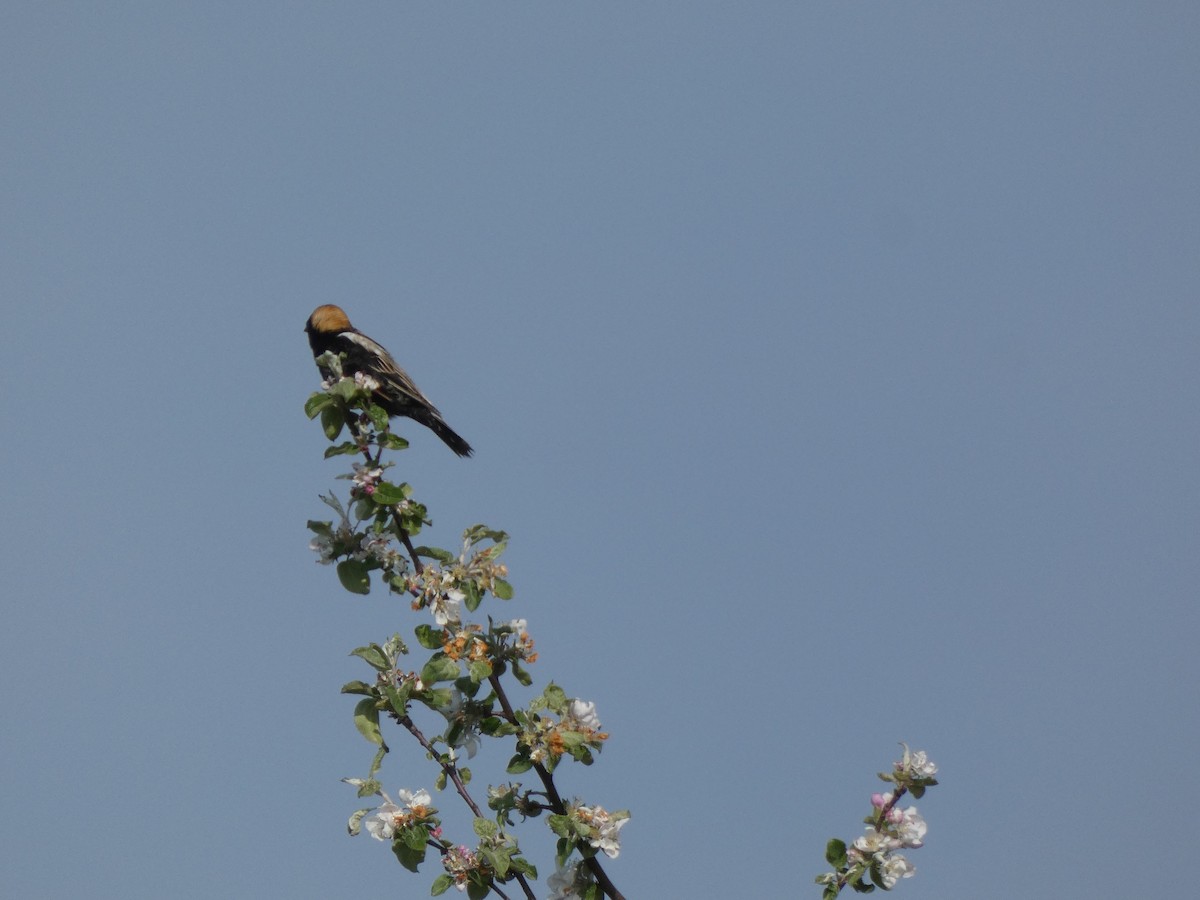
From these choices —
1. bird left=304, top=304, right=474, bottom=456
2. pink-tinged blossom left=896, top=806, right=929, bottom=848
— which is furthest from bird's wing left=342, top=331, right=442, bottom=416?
pink-tinged blossom left=896, top=806, right=929, bottom=848

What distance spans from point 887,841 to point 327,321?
6.76 metres

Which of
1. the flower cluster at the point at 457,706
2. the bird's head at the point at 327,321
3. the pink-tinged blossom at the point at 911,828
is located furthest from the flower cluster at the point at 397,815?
the bird's head at the point at 327,321

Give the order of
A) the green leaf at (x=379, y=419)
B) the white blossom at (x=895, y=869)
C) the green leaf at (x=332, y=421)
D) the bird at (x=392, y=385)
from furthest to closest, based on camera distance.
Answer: the bird at (x=392, y=385) → the green leaf at (x=332, y=421) → the green leaf at (x=379, y=419) → the white blossom at (x=895, y=869)

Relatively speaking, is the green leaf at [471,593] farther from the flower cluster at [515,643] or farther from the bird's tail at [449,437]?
the bird's tail at [449,437]

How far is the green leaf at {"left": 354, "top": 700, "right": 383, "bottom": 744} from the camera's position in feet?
14.2

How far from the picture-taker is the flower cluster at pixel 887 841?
393 cm

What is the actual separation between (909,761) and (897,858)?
32 centimetres

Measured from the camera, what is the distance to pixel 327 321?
9438mm

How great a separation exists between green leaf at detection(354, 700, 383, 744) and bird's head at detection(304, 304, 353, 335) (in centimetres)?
540

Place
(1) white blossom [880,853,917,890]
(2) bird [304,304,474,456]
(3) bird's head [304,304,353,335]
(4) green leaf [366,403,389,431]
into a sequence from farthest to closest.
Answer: (3) bird's head [304,304,353,335], (2) bird [304,304,474,456], (4) green leaf [366,403,389,431], (1) white blossom [880,853,917,890]

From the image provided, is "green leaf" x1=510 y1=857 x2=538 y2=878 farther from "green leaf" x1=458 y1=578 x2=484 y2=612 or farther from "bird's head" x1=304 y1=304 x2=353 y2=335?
"bird's head" x1=304 y1=304 x2=353 y2=335

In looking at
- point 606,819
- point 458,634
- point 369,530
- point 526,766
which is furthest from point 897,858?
point 369,530

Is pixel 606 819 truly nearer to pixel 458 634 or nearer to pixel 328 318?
pixel 458 634

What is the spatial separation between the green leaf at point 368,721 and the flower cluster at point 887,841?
1648 mm
